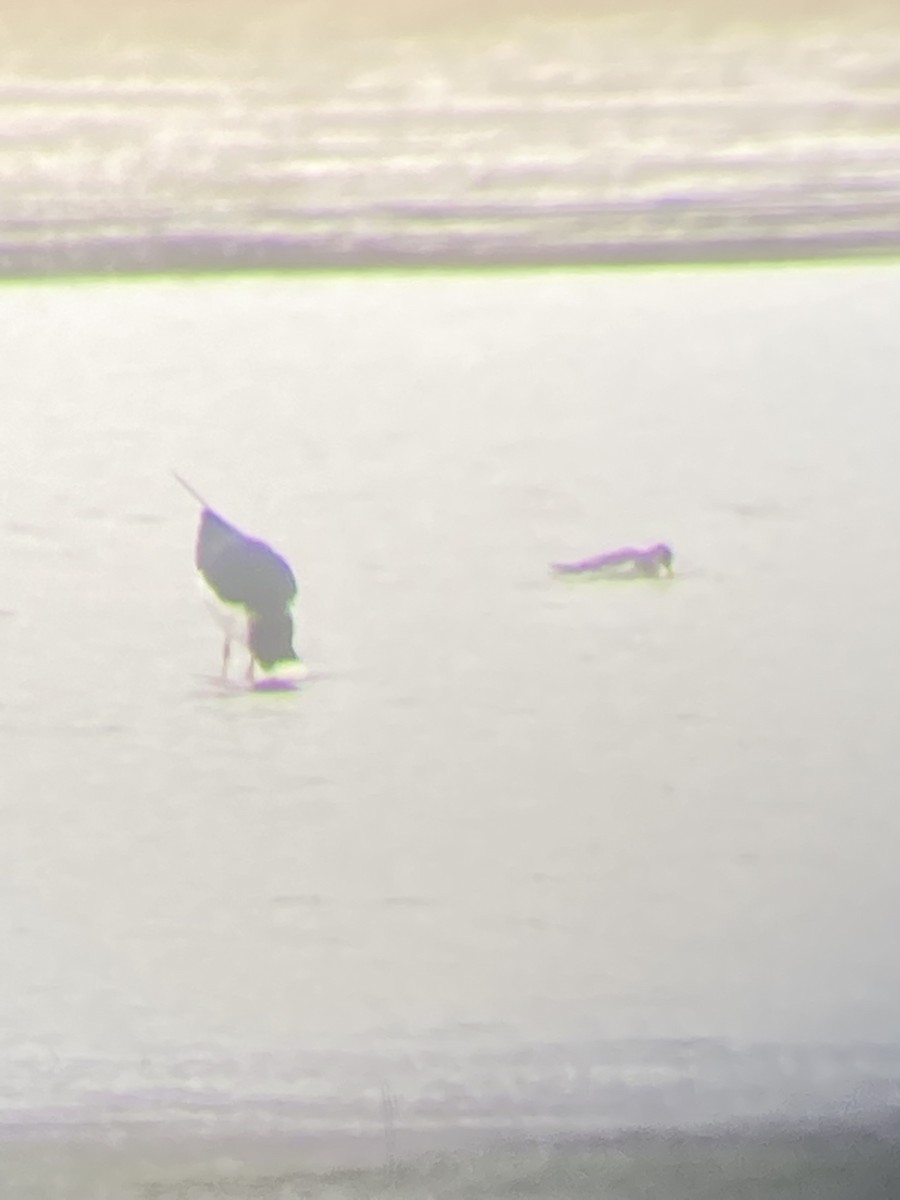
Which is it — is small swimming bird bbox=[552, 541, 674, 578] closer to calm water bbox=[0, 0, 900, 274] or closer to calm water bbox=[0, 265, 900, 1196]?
calm water bbox=[0, 265, 900, 1196]

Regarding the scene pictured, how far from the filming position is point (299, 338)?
206 cm

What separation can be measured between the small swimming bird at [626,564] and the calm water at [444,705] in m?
0.03

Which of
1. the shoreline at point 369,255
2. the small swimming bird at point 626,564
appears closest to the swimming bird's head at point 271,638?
the small swimming bird at point 626,564

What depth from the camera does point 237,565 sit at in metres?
2.13

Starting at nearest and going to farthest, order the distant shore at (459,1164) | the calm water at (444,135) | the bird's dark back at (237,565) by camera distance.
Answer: the calm water at (444,135) < the bird's dark back at (237,565) < the distant shore at (459,1164)

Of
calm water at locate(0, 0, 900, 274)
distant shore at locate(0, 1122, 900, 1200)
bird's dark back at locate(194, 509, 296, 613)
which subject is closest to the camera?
calm water at locate(0, 0, 900, 274)

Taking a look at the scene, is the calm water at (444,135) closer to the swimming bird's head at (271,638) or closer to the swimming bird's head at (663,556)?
the swimming bird's head at (663,556)

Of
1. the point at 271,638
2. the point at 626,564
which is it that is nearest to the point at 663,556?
the point at 626,564

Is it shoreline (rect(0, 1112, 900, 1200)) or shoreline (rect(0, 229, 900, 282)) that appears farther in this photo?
shoreline (rect(0, 1112, 900, 1200))

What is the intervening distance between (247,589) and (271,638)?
10 centimetres

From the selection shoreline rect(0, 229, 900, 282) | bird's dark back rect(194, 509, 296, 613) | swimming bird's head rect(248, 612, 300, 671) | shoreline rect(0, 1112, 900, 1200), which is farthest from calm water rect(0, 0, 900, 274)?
shoreline rect(0, 1112, 900, 1200)

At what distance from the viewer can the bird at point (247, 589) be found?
6.95 feet

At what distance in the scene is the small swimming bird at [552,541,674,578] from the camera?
214 cm

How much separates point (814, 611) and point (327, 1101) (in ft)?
4.33
